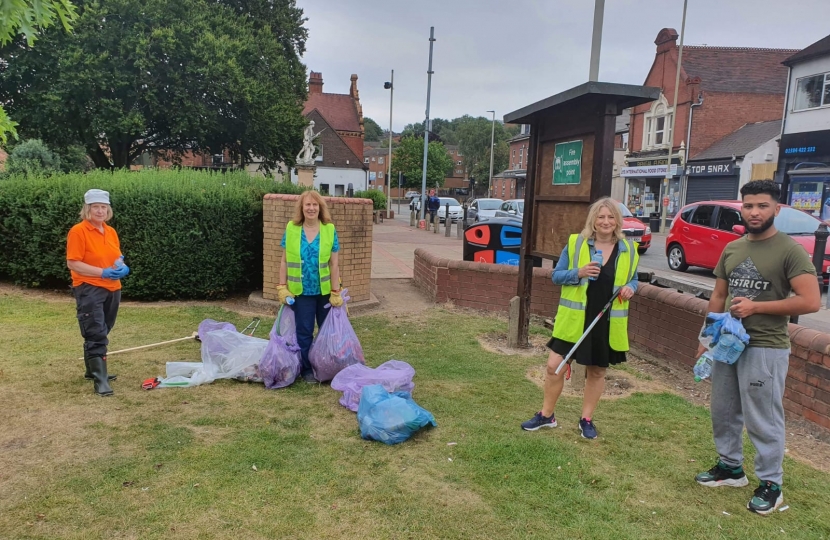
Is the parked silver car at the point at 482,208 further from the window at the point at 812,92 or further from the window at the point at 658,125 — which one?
the window at the point at 658,125

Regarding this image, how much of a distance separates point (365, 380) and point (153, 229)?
15.8 ft

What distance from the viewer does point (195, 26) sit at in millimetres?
21125

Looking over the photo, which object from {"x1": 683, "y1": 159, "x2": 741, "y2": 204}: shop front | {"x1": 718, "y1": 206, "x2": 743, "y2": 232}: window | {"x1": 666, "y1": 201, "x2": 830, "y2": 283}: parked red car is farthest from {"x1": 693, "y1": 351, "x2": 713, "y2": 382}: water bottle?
{"x1": 683, "y1": 159, "x2": 741, "y2": 204}: shop front

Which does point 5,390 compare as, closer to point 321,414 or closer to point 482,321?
point 321,414

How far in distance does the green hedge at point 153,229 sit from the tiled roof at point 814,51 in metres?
24.8

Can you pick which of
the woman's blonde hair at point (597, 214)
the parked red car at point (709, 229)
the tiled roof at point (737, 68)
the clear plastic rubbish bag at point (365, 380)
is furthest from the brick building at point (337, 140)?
the woman's blonde hair at point (597, 214)

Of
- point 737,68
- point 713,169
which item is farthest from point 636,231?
point 737,68

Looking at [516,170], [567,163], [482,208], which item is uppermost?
[516,170]

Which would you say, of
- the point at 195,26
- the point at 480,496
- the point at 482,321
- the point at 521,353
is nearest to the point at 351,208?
the point at 482,321

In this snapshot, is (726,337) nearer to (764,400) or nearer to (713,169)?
(764,400)

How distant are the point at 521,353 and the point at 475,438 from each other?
2.43m

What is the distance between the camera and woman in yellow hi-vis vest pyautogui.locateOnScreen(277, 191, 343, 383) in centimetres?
479

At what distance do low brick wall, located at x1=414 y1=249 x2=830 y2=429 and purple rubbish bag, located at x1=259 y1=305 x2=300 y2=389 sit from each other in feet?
12.2

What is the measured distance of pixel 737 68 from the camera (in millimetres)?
33375
